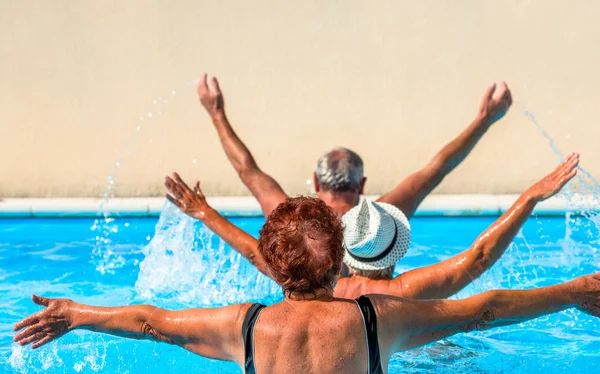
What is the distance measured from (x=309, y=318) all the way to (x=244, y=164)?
1.94 metres

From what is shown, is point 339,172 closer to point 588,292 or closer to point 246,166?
point 246,166

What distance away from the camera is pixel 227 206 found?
7980 millimetres

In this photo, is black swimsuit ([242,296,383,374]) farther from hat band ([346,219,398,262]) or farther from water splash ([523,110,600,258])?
water splash ([523,110,600,258])

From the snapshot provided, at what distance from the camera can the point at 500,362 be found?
4129 mm

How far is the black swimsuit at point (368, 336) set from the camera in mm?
A: 2213

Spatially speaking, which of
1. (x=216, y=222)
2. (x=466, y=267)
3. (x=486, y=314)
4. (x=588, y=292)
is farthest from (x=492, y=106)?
(x=486, y=314)

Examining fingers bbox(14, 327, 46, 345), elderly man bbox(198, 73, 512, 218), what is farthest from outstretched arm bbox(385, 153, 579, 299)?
fingers bbox(14, 327, 46, 345)

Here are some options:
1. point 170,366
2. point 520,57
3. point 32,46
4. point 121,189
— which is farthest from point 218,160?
point 170,366

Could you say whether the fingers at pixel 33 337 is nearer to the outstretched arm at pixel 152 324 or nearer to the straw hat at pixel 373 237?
the outstretched arm at pixel 152 324

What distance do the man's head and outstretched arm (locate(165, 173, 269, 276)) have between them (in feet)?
1.42

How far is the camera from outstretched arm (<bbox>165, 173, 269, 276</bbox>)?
3.36 meters

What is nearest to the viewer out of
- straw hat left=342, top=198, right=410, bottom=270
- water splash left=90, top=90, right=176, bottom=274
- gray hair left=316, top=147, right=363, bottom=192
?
straw hat left=342, top=198, right=410, bottom=270

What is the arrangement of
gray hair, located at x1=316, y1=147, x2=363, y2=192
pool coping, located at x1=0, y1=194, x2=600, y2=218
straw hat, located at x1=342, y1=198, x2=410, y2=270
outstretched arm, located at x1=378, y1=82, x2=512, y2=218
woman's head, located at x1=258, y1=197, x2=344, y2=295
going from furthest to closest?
pool coping, located at x1=0, y1=194, x2=600, y2=218 < outstretched arm, located at x1=378, y1=82, x2=512, y2=218 < gray hair, located at x1=316, y1=147, x2=363, y2=192 < straw hat, located at x1=342, y1=198, x2=410, y2=270 < woman's head, located at x1=258, y1=197, x2=344, y2=295

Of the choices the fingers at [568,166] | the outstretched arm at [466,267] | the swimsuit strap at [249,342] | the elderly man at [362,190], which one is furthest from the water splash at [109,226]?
the swimsuit strap at [249,342]
